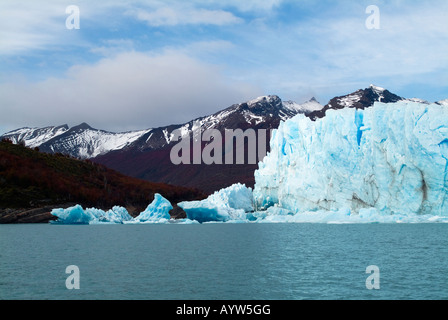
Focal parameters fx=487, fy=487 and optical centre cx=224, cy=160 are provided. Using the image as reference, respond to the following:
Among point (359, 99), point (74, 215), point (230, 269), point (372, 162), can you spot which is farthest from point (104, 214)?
point (359, 99)

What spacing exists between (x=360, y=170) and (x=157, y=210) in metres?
25.1

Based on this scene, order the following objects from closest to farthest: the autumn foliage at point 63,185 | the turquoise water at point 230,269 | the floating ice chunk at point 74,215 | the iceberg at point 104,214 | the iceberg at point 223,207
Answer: the turquoise water at point 230,269 → the iceberg at point 223,207 → the floating ice chunk at point 74,215 → the iceberg at point 104,214 → the autumn foliage at point 63,185

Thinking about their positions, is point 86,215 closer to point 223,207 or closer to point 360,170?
point 223,207

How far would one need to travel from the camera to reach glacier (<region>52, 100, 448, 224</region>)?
44531 millimetres

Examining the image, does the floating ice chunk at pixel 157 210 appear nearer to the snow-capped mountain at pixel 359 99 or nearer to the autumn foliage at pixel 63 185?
the autumn foliage at pixel 63 185

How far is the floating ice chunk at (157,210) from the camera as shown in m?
58.7

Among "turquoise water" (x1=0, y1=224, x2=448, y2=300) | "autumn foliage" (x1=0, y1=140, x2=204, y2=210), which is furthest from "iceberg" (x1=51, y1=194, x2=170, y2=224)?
"turquoise water" (x1=0, y1=224, x2=448, y2=300)

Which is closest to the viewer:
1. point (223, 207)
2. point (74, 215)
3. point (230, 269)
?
point (230, 269)

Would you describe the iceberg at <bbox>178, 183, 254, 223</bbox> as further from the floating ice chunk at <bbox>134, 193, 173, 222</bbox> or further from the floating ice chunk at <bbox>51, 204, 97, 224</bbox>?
the floating ice chunk at <bbox>51, 204, 97, 224</bbox>

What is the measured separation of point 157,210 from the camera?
2346 inches

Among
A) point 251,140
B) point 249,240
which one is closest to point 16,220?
point 249,240

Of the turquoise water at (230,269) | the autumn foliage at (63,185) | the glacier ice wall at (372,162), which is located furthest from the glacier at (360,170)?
the autumn foliage at (63,185)

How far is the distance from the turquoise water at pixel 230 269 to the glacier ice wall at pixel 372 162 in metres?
11.9

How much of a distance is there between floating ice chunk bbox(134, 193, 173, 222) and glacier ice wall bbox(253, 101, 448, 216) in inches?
547
